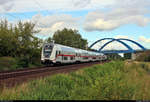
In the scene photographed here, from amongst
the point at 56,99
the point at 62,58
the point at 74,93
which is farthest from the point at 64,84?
the point at 62,58

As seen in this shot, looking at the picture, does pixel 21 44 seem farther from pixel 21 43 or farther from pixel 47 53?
pixel 47 53

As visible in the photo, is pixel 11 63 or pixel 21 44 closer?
pixel 11 63

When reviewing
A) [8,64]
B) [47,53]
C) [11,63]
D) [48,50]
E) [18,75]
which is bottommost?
[18,75]

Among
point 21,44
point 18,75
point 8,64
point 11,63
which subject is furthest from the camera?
point 21,44

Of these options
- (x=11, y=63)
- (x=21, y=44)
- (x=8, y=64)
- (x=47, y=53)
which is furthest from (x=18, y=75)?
(x=21, y=44)

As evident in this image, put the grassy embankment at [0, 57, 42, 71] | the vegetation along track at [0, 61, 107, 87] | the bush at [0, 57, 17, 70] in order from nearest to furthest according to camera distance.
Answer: the vegetation along track at [0, 61, 107, 87] → the bush at [0, 57, 17, 70] → the grassy embankment at [0, 57, 42, 71]

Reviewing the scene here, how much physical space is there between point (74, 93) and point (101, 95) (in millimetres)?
1084

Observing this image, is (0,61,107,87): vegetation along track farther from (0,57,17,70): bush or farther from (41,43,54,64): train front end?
(41,43,54,64): train front end

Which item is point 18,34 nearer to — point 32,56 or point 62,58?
point 32,56

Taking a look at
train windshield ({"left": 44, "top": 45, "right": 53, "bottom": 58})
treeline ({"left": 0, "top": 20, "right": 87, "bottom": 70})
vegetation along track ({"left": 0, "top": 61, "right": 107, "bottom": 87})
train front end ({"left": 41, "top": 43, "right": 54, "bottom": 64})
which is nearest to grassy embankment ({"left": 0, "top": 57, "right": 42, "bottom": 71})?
treeline ({"left": 0, "top": 20, "right": 87, "bottom": 70})

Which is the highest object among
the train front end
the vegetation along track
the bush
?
the train front end

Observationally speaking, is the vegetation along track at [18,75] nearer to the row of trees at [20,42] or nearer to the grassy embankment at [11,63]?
the grassy embankment at [11,63]

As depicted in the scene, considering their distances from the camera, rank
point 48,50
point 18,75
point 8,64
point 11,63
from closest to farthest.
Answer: point 18,75 → point 8,64 → point 48,50 → point 11,63

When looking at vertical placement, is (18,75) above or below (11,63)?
below
